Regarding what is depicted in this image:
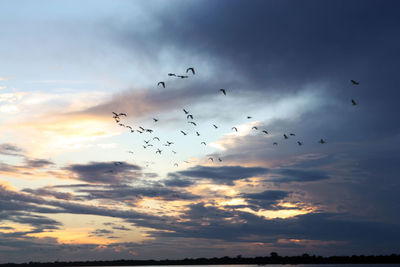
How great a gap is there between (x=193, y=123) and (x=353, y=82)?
86.3 feet

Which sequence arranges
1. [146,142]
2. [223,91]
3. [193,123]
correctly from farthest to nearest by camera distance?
[146,142] < [193,123] < [223,91]

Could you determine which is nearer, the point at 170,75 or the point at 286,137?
the point at 170,75

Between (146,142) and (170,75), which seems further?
(146,142)

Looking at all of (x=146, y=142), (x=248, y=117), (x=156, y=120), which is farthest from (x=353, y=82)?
(x=146, y=142)

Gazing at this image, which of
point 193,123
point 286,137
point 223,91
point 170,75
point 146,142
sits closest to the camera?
point 170,75

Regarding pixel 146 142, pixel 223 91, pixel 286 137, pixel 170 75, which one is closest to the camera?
pixel 170 75

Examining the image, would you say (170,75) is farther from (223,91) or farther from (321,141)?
(321,141)

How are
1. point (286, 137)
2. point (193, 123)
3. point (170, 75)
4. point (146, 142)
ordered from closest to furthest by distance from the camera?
point (170, 75) < point (193, 123) < point (286, 137) < point (146, 142)

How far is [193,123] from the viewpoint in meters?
64.2

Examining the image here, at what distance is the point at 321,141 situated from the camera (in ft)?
213

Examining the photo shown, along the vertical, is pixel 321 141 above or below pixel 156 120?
below

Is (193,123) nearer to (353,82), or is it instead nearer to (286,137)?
(286,137)

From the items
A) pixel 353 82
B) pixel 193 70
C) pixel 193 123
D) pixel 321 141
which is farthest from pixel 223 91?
pixel 321 141

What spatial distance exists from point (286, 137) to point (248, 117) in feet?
27.5
